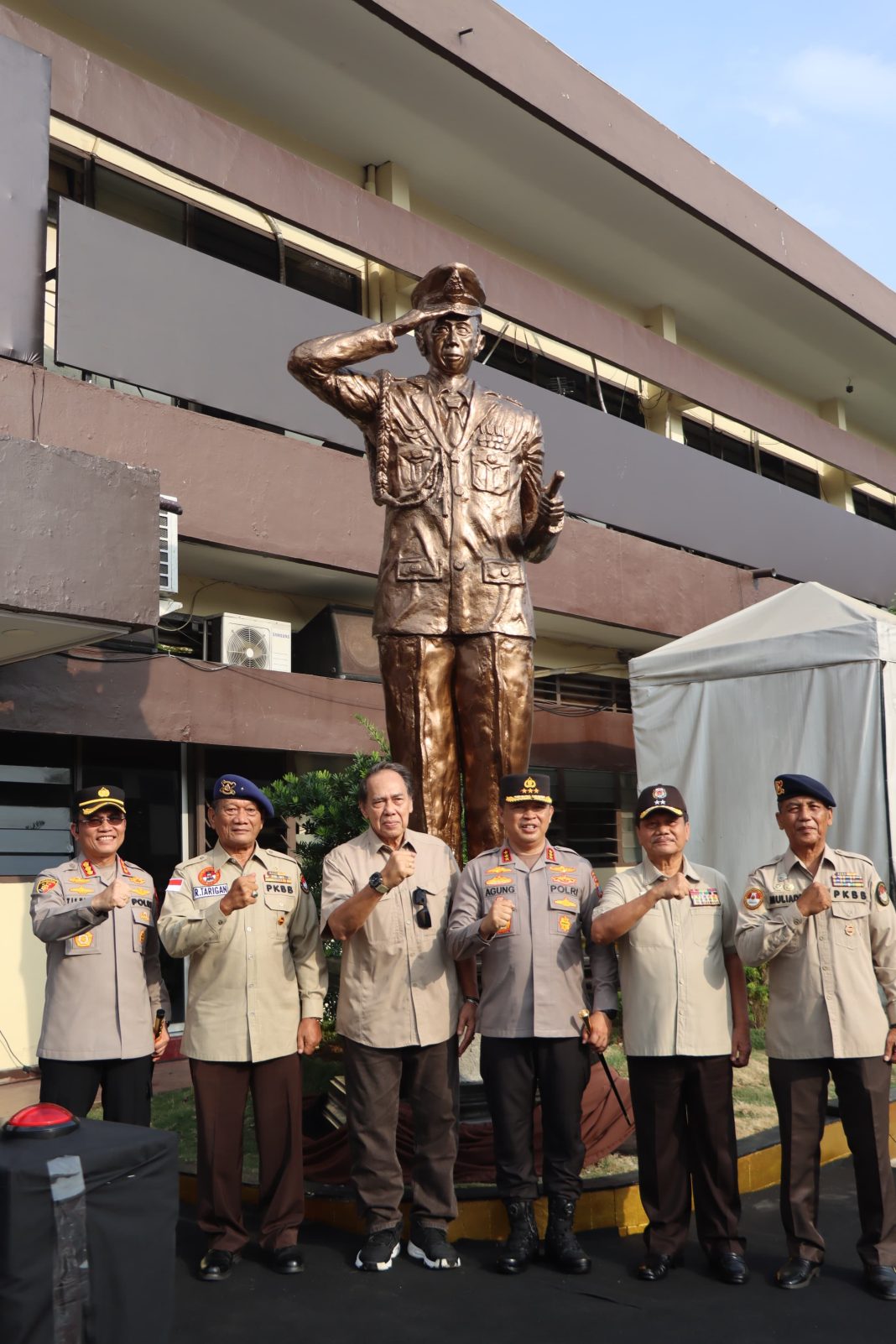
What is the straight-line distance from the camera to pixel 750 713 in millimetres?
9008

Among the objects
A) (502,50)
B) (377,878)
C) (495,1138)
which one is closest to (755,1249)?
(495,1138)

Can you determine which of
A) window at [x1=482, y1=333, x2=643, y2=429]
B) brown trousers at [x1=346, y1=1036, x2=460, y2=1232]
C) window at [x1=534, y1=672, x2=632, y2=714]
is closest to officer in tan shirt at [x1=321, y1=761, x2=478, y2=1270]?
brown trousers at [x1=346, y1=1036, x2=460, y2=1232]

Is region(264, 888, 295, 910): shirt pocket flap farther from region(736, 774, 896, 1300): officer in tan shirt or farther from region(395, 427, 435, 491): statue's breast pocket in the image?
region(395, 427, 435, 491): statue's breast pocket

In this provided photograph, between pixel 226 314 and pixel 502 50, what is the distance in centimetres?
384

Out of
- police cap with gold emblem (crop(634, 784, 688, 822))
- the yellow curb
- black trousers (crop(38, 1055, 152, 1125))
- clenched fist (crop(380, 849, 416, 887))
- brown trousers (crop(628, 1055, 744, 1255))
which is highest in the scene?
police cap with gold emblem (crop(634, 784, 688, 822))

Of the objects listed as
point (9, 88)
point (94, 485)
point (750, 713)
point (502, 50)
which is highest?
point (502, 50)

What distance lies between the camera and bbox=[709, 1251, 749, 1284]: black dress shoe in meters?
3.85

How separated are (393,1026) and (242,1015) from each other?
19.9 inches

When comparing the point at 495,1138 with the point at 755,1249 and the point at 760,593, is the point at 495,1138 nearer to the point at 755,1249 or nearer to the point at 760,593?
the point at 755,1249

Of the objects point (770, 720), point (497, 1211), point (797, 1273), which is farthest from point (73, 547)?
point (770, 720)

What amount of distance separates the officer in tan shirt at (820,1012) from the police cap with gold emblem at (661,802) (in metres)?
0.34

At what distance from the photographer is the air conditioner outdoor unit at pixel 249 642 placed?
30.6ft

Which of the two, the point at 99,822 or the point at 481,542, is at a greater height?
the point at 481,542

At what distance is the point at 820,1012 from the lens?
3.98 meters
